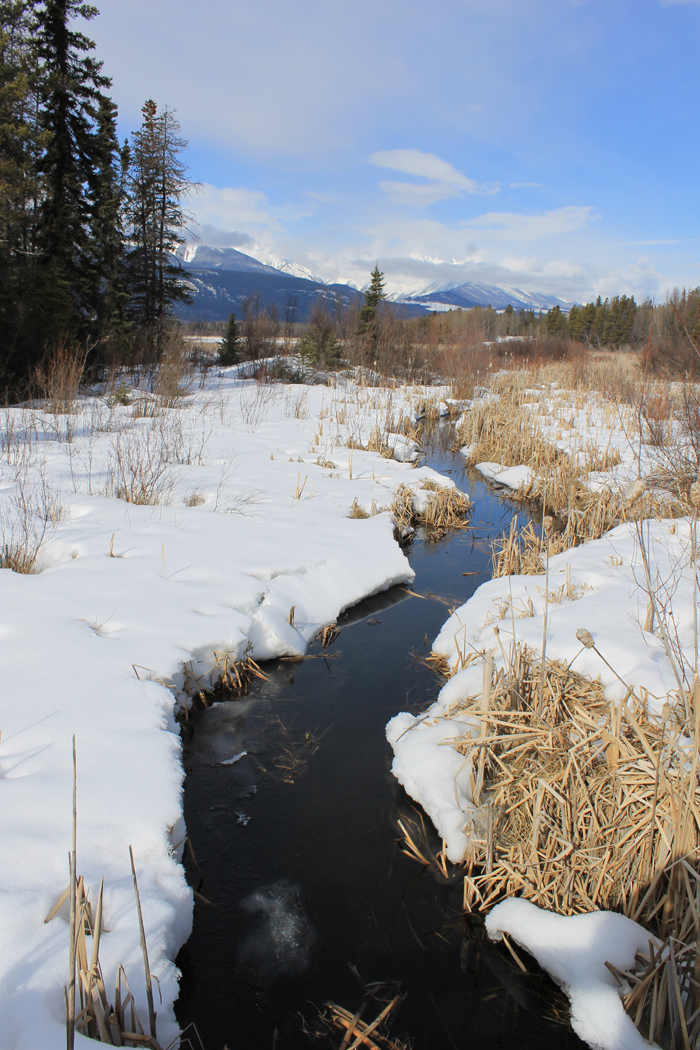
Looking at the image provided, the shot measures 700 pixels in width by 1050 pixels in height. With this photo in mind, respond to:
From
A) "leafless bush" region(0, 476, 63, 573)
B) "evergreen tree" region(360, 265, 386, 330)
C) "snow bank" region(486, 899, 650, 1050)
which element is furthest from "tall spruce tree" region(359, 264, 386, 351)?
"snow bank" region(486, 899, 650, 1050)

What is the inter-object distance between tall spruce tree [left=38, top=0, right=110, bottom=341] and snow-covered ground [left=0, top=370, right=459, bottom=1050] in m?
7.87

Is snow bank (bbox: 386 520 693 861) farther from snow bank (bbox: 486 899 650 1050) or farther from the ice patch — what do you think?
the ice patch

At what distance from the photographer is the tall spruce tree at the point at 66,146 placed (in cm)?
1347

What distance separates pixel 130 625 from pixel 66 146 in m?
16.0

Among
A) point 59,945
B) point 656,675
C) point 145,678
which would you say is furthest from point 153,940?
point 656,675

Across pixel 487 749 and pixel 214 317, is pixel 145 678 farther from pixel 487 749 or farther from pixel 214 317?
pixel 214 317

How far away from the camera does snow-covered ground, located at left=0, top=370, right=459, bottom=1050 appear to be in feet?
5.61

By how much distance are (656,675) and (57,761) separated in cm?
273

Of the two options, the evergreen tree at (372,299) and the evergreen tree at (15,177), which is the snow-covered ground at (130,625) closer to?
the evergreen tree at (15,177)

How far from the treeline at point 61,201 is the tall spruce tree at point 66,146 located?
25mm

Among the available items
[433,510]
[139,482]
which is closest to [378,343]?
[433,510]

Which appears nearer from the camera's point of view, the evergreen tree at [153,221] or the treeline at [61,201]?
the treeline at [61,201]

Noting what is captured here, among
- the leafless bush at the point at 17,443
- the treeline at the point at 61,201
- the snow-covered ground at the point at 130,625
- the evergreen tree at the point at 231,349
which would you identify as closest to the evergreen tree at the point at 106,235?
the treeline at the point at 61,201

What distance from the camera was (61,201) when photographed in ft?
45.9
